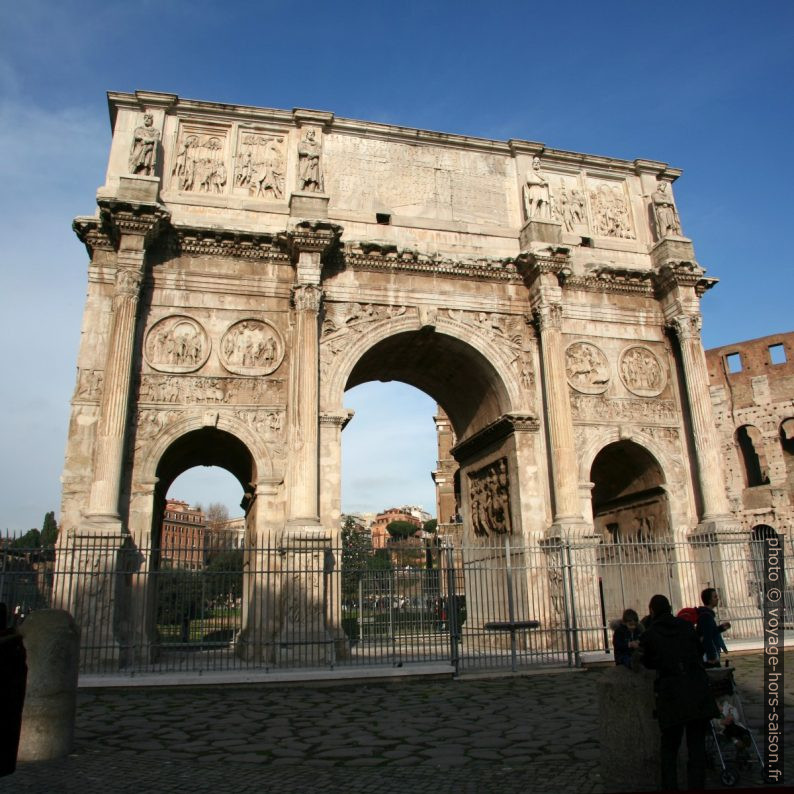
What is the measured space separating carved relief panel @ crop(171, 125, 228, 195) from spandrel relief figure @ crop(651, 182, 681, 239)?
999 cm

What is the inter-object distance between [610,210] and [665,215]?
50.1 inches

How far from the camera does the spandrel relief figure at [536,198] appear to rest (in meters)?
15.9

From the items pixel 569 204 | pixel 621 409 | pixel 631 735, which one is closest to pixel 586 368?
pixel 621 409

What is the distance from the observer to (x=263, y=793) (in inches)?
181

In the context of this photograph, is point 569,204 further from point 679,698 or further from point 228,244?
point 679,698

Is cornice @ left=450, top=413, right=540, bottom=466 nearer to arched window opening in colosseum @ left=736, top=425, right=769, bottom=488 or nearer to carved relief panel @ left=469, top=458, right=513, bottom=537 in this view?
carved relief panel @ left=469, top=458, right=513, bottom=537

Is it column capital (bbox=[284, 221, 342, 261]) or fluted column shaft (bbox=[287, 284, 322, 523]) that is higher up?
column capital (bbox=[284, 221, 342, 261])

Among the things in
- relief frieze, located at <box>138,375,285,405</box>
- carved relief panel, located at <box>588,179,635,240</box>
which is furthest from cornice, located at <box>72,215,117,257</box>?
carved relief panel, located at <box>588,179,635,240</box>

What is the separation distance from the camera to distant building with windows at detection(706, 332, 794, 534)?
26906 mm

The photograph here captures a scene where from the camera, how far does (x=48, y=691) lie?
5.59 metres

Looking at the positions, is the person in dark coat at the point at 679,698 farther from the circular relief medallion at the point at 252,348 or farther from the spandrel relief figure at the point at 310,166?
the spandrel relief figure at the point at 310,166

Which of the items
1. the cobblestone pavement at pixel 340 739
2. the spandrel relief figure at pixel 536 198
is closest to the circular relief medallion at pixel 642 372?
the spandrel relief figure at pixel 536 198

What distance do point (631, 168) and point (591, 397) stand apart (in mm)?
6318

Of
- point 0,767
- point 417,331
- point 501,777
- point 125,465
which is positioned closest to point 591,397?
point 417,331
